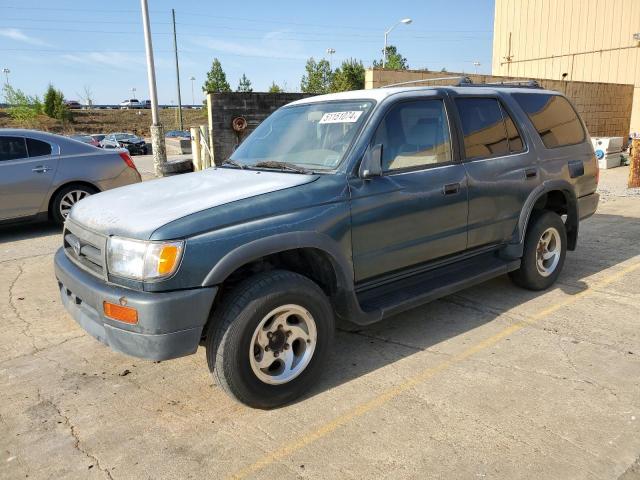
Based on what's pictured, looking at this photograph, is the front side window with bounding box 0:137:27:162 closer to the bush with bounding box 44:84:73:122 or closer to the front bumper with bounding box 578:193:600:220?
the front bumper with bounding box 578:193:600:220

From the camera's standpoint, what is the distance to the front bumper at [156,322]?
8.87ft

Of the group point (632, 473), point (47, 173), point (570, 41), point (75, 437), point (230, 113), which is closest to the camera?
point (632, 473)

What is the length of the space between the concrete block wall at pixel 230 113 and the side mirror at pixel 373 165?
25.9 feet

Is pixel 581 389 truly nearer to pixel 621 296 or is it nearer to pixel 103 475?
pixel 621 296

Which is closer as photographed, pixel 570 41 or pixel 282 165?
pixel 282 165

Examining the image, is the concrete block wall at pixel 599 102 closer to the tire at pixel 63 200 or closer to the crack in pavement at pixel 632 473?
the tire at pixel 63 200

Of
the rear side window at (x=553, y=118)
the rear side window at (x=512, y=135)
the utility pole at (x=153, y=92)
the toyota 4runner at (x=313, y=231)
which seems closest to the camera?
the toyota 4runner at (x=313, y=231)

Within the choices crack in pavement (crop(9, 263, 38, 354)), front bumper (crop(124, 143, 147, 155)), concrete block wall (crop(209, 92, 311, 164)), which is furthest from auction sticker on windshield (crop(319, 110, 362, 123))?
front bumper (crop(124, 143, 147, 155))

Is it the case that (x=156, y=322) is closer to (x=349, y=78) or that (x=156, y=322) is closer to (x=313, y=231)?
(x=313, y=231)

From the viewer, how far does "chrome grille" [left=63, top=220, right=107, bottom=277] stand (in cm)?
304

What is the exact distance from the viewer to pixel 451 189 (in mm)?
4012

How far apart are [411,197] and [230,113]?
8273mm

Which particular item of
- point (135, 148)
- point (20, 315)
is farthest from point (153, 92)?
point (135, 148)

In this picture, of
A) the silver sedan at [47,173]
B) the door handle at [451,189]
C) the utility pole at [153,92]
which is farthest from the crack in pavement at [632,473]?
the utility pole at [153,92]
